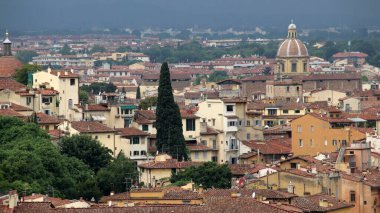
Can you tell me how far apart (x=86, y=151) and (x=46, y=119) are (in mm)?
5519

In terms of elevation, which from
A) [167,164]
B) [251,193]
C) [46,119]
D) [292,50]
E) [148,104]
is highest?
[292,50]

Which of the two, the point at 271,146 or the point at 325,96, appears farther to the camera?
the point at 325,96

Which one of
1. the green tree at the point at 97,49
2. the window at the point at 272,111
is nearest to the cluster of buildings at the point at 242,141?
the window at the point at 272,111

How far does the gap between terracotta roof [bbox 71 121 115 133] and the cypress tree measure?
1483 millimetres

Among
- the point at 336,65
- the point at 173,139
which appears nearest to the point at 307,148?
the point at 173,139

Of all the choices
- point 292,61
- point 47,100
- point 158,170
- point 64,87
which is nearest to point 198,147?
point 47,100

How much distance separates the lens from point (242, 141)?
53.1 metres

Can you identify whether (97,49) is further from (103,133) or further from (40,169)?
(40,169)

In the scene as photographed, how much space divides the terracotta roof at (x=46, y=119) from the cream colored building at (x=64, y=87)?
1923 millimetres

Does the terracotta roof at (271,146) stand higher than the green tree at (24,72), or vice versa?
the green tree at (24,72)

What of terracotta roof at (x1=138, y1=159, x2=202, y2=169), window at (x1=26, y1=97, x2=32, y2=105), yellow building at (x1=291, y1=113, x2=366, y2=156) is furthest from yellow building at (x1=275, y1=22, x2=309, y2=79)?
terracotta roof at (x1=138, y1=159, x2=202, y2=169)

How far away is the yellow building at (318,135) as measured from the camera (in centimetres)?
4984

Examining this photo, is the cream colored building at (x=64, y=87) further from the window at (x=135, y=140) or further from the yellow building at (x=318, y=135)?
the yellow building at (x=318, y=135)

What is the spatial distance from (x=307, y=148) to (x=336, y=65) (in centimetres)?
8611
